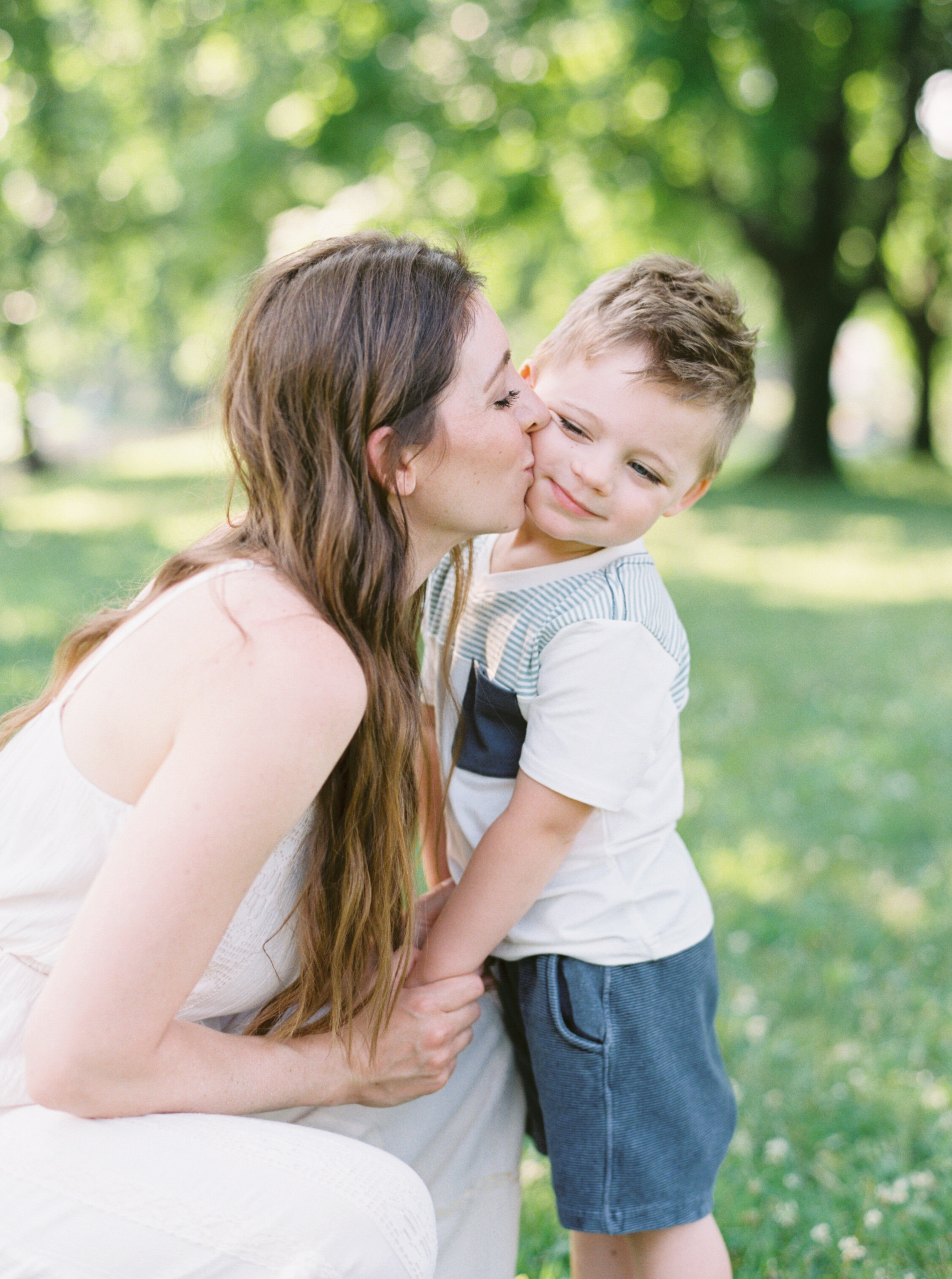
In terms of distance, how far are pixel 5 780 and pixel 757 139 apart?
48.0ft

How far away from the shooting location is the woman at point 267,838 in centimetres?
147

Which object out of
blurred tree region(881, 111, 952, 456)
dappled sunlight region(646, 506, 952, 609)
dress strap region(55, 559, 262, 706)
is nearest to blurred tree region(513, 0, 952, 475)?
blurred tree region(881, 111, 952, 456)

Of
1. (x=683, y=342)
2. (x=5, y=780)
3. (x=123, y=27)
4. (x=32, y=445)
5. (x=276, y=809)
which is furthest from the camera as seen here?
(x=32, y=445)

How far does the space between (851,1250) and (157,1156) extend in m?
1.59

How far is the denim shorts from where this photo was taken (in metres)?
1.96

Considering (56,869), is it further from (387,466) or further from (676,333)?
(676,333)

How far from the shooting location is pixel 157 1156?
1.53m

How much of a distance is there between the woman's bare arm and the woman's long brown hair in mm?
141

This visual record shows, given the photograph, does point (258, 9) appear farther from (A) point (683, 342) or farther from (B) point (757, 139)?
(A) point (683, 342)

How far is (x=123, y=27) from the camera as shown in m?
17.5

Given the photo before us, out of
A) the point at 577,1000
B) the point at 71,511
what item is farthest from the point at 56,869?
the point at 71,511

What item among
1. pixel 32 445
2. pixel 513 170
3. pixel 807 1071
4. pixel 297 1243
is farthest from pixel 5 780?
pixel 32 445

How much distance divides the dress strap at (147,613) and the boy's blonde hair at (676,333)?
0.75m

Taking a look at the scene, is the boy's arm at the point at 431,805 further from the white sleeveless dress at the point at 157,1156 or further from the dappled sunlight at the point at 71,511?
the dappled sunlight at the point at 71,511
